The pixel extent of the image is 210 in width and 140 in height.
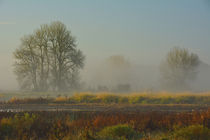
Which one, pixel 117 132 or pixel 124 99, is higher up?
pixel 124 99

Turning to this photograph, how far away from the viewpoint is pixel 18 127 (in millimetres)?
9672

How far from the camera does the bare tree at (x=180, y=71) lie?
53.7 meters

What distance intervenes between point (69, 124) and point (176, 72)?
47.2 metres

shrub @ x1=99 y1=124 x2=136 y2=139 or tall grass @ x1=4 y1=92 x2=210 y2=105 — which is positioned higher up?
tall grass @ x1=4 y1=92 x2=210 y2=105

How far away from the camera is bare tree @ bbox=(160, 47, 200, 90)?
53.7m

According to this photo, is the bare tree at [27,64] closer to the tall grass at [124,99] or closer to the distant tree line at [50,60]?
the distant tree line at [50,60]

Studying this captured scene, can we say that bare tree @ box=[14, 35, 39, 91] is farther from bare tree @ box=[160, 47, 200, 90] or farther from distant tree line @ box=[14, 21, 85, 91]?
bare tree @ box=[160, 47, 200, 90]

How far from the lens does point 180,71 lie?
54406mm

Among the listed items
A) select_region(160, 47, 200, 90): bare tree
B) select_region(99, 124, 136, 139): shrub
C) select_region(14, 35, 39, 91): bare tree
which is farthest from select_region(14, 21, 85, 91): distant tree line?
select_region(99, 124, 136, 139): shrub

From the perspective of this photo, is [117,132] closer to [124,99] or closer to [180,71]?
[124,99]

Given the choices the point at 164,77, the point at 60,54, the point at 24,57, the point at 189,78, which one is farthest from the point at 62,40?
the point at 189,78

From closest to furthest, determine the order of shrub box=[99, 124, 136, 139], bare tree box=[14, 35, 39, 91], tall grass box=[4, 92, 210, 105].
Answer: shrub box=[99, 124, 136, 139], tall grass box=[4, 92, 210, 105], bare tree box=[14, 35, 39, 91]

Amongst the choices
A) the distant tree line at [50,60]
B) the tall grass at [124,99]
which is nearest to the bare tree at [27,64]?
the distant tree line at [50,60]

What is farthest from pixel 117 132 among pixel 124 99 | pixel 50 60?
pixel 50 60
